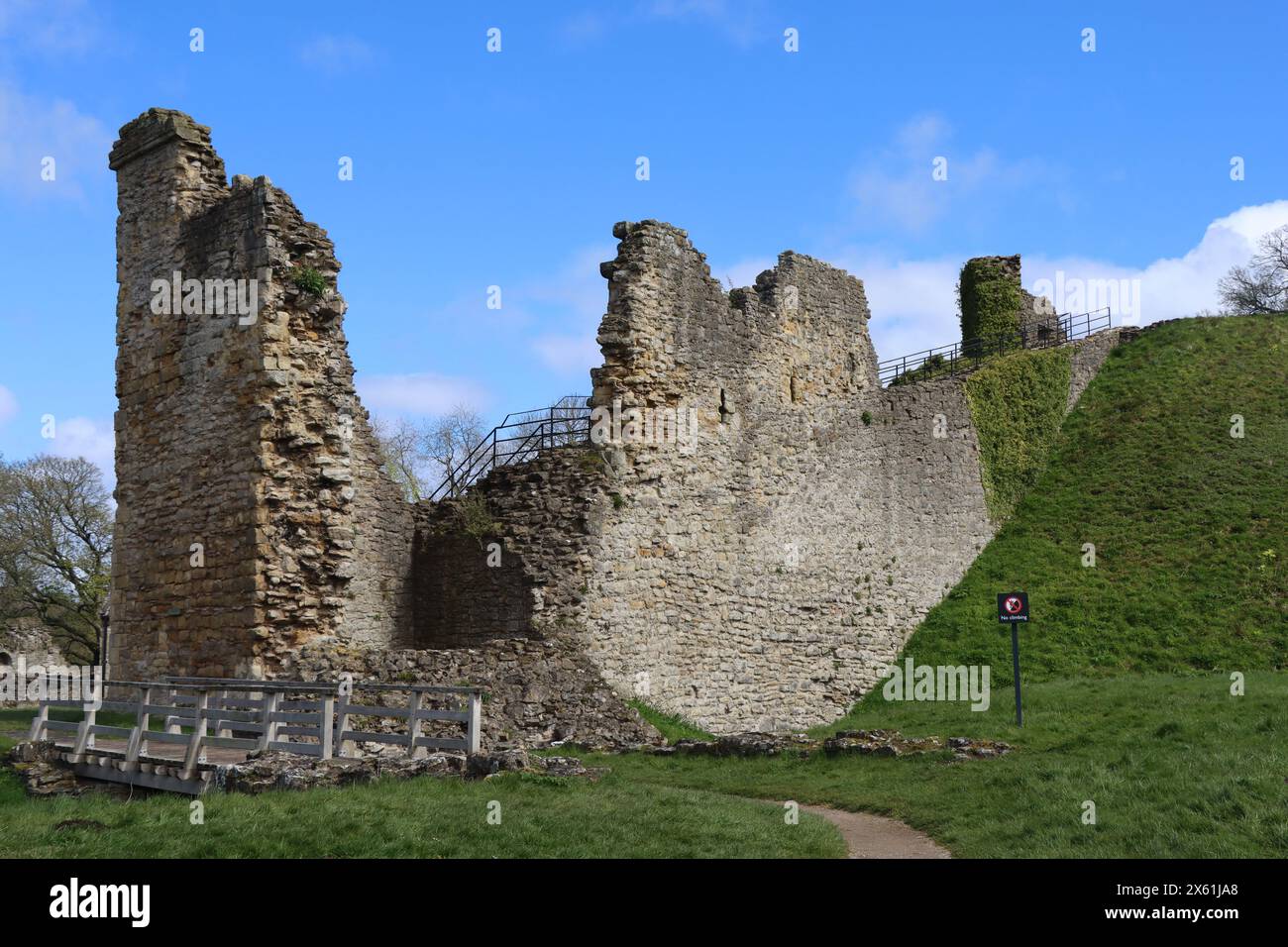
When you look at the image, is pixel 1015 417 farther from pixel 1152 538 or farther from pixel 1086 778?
pixel 1086 778

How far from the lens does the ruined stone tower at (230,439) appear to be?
17781mm

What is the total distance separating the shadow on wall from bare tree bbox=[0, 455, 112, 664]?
23.2 meters

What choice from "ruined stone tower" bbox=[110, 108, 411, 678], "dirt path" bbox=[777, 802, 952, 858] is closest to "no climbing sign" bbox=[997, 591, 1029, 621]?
"dirt path" bbox=[777, 802, 952, 858]

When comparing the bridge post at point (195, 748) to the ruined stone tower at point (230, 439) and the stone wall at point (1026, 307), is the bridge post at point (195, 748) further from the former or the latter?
the stone wall at point (1026, 307)

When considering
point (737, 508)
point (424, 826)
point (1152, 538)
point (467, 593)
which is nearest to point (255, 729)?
point (424, 826)

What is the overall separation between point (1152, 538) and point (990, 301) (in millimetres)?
13824

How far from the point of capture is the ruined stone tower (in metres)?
17.8

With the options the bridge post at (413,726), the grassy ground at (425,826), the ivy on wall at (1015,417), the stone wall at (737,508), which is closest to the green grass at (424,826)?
the grassy ground at (425,826)

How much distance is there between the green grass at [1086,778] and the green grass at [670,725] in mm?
2886

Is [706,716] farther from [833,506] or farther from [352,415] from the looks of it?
[352,415]

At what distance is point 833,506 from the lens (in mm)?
25375

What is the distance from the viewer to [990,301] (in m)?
41.0
